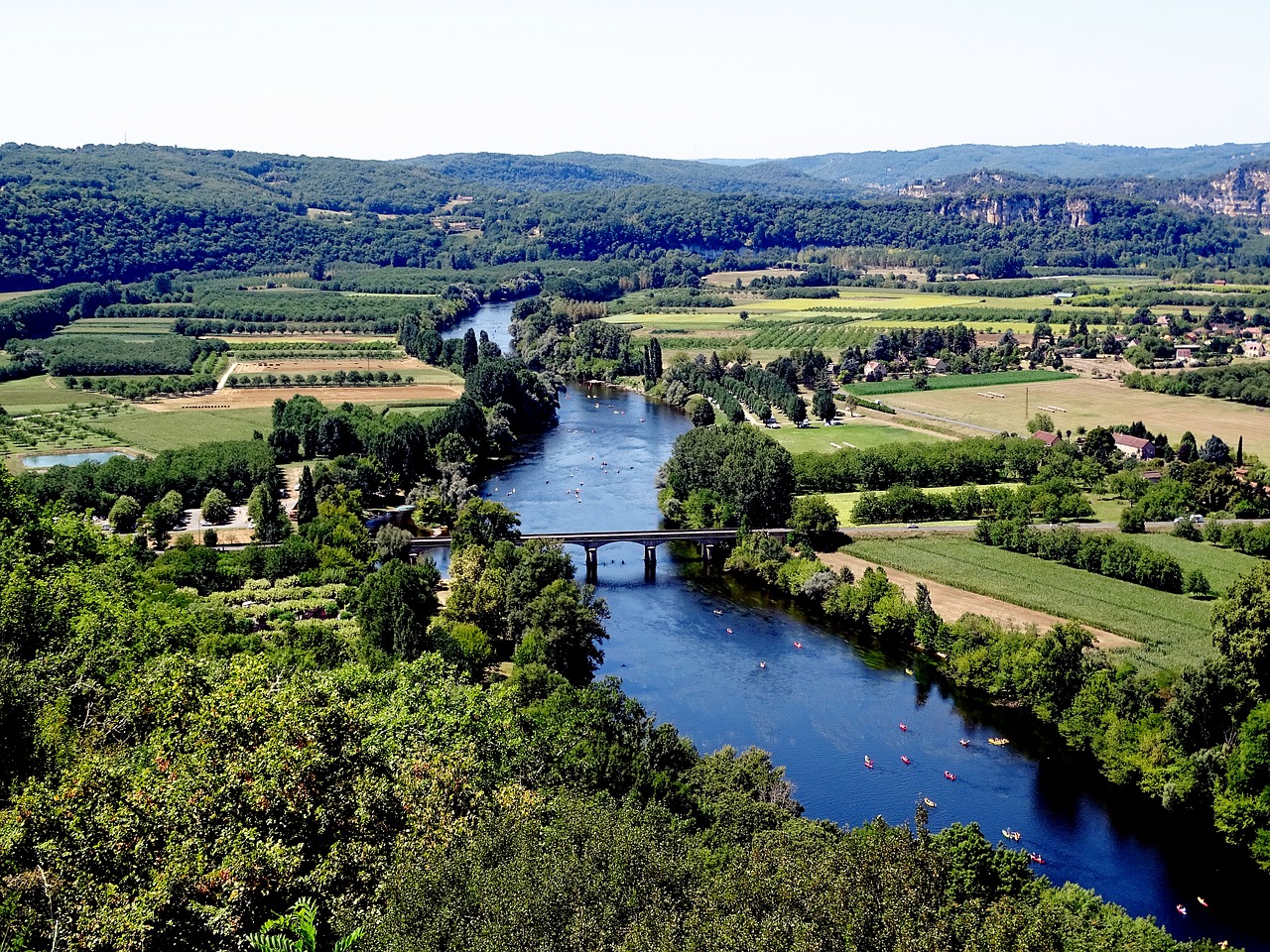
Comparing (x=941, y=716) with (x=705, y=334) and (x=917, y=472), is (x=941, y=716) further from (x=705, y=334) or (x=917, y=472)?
(x=705, y=334)

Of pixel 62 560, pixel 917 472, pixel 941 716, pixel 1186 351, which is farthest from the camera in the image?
pixel 1186 351

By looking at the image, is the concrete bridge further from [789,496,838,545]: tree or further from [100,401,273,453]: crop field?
[100,401,273,453]: crop field

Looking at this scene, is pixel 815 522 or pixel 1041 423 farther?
pixel 1041 423

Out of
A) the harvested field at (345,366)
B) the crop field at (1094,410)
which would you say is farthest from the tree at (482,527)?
the harvested field at (345,366)

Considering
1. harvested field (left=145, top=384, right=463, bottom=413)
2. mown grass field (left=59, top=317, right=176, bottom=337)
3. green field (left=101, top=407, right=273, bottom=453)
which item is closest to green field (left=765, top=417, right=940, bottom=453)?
harvested field (left=145, top=384, right=463, bottom=413)

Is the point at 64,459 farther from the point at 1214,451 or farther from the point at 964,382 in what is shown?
the point at 964,382

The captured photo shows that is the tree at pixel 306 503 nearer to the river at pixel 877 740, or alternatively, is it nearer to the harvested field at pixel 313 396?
the river at pixel 877 740

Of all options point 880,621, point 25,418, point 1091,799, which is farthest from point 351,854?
point 25,418

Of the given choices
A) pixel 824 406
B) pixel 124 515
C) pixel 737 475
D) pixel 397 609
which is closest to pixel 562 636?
pixel 397 609
